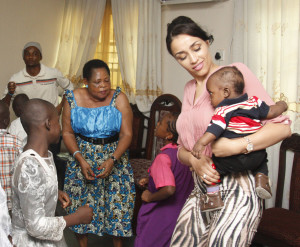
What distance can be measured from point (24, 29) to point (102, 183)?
2747 millimetres

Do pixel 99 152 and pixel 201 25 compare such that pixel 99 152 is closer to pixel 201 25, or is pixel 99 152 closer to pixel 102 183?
pixel 102 183

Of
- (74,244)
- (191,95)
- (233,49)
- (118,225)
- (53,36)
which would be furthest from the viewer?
(53,36)

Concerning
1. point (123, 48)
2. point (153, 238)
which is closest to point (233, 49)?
point (123, 48)

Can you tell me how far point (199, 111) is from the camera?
1729 mm

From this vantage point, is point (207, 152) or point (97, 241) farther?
point (97, 241)

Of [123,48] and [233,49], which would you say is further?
[123,48]

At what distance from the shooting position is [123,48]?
4574 millimetres

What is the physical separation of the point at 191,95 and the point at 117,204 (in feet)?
4.10

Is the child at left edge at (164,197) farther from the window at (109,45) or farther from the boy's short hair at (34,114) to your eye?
the window at (109,45)

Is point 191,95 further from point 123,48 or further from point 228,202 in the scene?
point 123,48

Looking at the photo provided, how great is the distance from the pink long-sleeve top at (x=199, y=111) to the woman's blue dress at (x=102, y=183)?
93 cm

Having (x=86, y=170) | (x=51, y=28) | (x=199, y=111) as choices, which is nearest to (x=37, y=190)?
(x=199, y=111)

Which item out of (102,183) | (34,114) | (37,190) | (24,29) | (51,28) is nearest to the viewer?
(37,190)

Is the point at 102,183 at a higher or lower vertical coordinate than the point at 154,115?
lower
